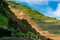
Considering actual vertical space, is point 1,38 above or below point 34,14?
below

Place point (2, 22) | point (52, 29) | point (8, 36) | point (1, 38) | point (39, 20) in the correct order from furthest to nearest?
1. point (39, 20)
2. point (52, 29)
3. point (2, 22)
4. point (8, 36)
5. point (1, 38)

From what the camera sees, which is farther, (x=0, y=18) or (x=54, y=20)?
(x=54, y=20)

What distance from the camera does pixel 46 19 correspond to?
47.2 meters

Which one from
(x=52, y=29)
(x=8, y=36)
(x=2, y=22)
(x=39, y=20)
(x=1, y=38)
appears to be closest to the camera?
(x=1, y=38)

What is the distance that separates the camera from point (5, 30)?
10.2 metres

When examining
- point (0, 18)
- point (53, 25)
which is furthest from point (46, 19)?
point (0, 18)

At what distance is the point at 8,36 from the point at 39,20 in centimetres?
3487

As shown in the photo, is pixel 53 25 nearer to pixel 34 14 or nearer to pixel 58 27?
pixel 58 27

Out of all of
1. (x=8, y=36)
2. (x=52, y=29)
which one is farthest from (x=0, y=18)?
(x=52, y=29)

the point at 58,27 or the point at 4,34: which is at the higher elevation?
the point at 58,27

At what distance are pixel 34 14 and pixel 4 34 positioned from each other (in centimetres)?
3534

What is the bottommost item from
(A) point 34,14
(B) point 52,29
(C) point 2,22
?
(C) point 2,22

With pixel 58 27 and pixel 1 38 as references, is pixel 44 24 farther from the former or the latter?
pixel 1 38

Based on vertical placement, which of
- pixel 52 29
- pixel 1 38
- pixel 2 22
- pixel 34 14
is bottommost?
pixel 1 38
